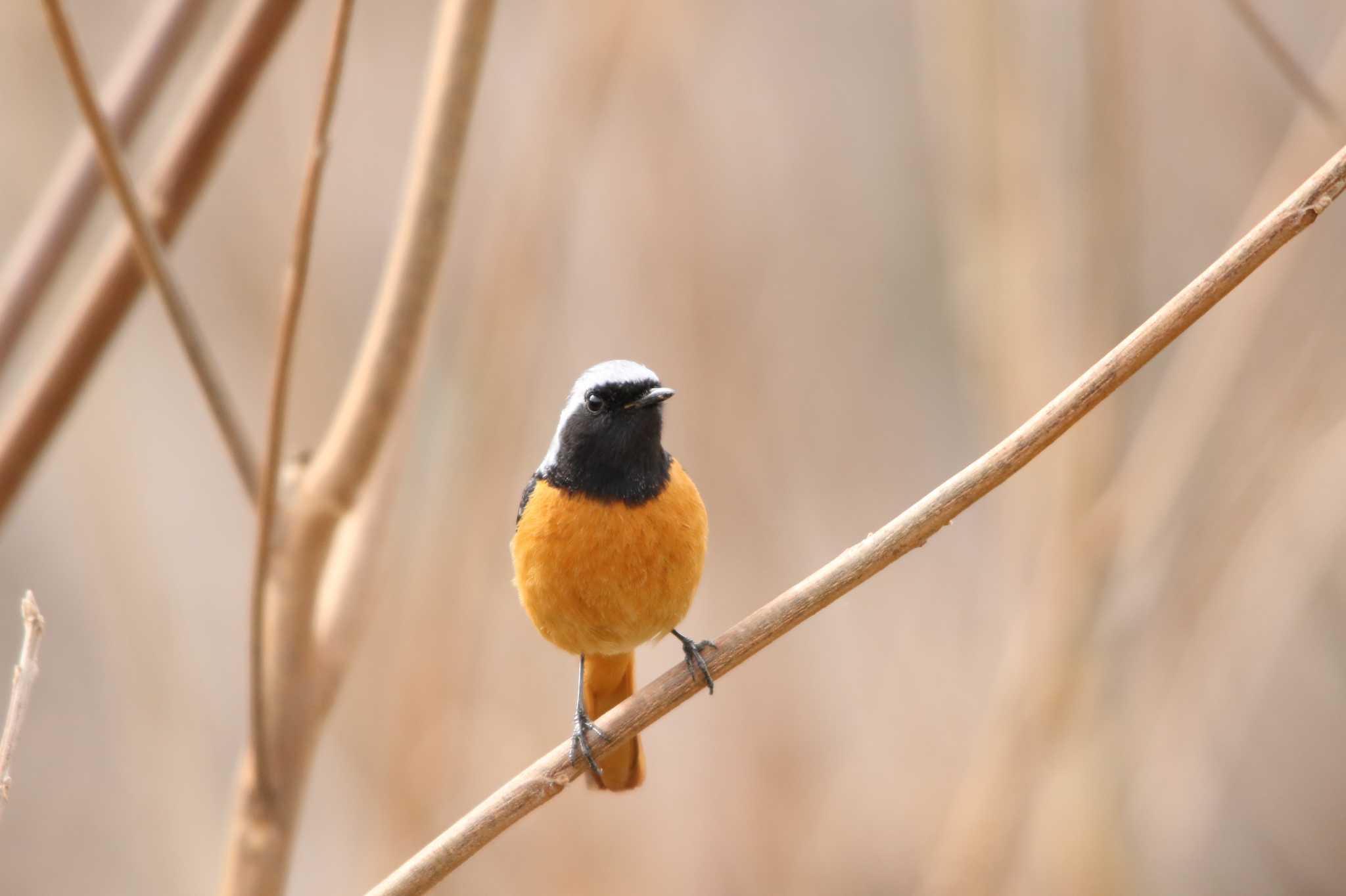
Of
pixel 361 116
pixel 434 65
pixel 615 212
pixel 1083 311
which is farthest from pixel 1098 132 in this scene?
pixel 361 116

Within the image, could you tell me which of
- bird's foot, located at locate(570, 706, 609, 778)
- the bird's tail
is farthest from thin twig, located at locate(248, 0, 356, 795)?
the bird's tail

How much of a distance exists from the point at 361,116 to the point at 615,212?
5.96 feet

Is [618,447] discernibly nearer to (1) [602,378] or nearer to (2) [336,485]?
(1) [602,378]

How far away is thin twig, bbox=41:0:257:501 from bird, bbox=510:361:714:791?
2.04 feet

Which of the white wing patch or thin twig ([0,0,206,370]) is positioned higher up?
thin twig ([0,0,206,370])

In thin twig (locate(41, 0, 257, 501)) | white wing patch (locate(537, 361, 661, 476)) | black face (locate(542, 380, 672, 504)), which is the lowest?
black face (locate(542, 380, 672, 504))

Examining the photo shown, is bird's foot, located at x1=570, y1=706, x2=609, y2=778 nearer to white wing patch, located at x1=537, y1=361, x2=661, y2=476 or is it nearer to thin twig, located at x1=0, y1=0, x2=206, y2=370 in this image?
white wing patch, located at x1=537, y1=361, x2=661, y2=476

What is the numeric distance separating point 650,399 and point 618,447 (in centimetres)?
15

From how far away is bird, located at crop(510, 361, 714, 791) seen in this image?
227 cm

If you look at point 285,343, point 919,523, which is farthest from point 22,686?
point 919,523

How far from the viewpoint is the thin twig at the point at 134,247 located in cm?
203

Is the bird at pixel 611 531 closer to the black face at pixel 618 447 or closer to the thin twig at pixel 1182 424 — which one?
the black face at pixel 618 447

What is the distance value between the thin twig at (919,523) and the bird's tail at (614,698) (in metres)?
0.77

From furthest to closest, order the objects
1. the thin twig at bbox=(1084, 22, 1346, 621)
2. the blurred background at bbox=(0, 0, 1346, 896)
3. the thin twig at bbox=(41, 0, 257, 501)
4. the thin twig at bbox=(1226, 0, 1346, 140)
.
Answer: the blurred background at bbox=(0, 0, 1346, 896) → the thin twig at bbox=(1084, 22, 1346, 621) → the thin twig at bbox=(1226, 0, 1346, 140) → the thin twig at bbox=(41, 0, 257, 501)
